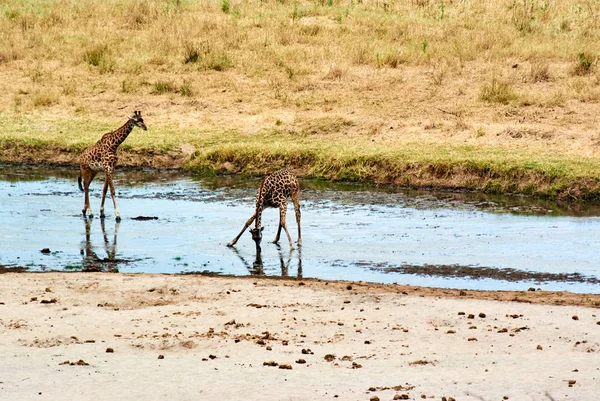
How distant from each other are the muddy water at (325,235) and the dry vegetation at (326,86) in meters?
1.32

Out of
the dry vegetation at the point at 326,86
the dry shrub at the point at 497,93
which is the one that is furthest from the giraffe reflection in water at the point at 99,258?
the dry shrub at the point at 497,93

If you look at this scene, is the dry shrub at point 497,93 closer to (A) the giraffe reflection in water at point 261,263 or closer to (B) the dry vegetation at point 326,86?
(B) the dry vegetation at point 326,86

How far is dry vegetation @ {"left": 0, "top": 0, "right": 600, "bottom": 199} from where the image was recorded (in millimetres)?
21297

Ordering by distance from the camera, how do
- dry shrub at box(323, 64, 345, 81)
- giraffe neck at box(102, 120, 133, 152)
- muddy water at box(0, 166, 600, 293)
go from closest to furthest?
1. muddy water at box(0, 166, 600, 293)
2. giraffe neck at box(102, 120, 133, 152)
3. dry shrub at box(323, 64, 345, 81)

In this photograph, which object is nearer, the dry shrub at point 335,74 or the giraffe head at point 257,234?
the giraffe head at point 257,234

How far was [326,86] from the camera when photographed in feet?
86.3

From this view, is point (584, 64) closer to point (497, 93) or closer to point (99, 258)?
point (497, 93)

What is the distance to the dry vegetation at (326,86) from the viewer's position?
21297 mm

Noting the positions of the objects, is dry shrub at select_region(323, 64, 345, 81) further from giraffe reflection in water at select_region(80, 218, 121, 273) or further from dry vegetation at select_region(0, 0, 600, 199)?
giraffe reflection in water at select_region(80, 218, 121, 273)

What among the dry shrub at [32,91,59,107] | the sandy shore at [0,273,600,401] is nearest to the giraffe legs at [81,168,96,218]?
the sandy shore at [0,273,600,401]

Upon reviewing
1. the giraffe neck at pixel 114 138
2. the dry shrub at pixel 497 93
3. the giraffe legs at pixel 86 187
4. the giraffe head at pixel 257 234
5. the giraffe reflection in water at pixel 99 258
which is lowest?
the giraffe reflection in water at pixel 99 258

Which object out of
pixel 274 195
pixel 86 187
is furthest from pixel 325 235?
pixel 86 187

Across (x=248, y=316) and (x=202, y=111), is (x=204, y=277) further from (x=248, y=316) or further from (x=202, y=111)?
(x=202, y=111)

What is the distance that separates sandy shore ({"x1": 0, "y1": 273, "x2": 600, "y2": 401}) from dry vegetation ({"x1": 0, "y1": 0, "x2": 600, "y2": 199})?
8221 mm
